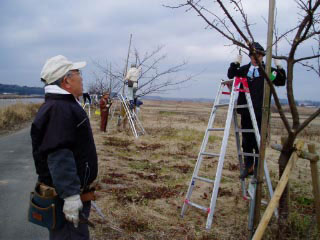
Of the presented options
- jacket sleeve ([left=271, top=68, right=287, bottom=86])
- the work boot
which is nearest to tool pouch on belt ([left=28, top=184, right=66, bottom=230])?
jacket sleeve ([left=271, top=68, right=287, bottom=86])

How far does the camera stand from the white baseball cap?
8.29 feet

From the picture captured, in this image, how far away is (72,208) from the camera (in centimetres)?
238

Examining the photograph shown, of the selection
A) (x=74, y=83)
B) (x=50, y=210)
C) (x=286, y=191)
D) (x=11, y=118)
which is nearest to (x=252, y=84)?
(x=286, y=191)

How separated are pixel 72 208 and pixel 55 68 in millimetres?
1053

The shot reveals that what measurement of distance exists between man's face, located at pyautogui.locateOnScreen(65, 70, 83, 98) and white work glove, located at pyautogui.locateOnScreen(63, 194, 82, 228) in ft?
2.60

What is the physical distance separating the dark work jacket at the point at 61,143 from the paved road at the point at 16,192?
77.9 inches

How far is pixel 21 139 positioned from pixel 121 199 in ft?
26.7

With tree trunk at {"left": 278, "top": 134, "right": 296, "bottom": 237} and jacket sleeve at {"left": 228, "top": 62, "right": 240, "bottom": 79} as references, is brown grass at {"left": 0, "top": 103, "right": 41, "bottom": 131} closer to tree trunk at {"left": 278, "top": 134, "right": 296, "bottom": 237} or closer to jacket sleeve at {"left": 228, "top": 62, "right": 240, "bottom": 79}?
jacket sleeve at {"left": 228, "top": 62, "right": 240, "bottom": 79}

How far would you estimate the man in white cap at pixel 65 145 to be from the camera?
7.62ft

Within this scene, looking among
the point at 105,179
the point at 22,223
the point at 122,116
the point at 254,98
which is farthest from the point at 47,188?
the point at 122,116

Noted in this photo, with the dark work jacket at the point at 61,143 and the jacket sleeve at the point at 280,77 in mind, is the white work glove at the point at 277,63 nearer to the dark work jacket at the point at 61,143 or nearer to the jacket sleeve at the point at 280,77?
the jacket sleeve at the point at 280,77

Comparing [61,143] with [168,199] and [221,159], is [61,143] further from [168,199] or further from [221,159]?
[168,199]

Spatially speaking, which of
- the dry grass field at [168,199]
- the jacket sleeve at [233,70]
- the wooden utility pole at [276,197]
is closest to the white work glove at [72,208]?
the wooden utility pole at [276,197]

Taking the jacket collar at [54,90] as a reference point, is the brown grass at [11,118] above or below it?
below
